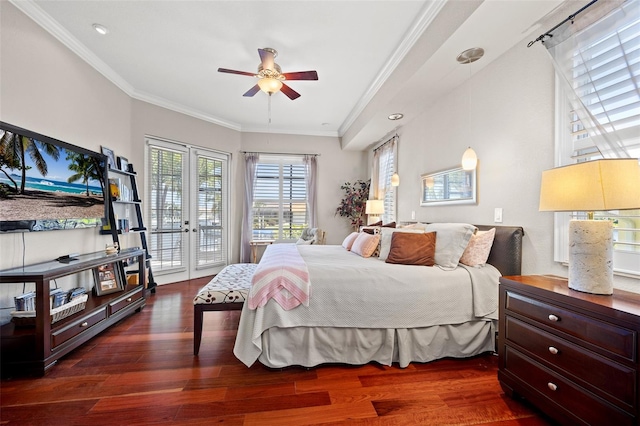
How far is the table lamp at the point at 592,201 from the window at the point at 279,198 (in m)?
4.51

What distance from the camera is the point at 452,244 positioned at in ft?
7.51

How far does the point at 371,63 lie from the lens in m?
3.05

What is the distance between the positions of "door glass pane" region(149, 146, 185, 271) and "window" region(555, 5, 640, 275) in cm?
493

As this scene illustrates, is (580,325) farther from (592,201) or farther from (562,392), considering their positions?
(592,201)

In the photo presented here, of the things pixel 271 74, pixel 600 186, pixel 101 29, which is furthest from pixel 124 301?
pixel 600 186

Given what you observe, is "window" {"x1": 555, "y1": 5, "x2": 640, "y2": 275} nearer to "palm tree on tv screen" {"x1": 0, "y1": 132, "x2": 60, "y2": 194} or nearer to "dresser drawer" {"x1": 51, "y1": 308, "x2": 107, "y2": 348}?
"dresser drawer" {"x1": 51, "y1": 308, "x2": 107, "y2": 348}

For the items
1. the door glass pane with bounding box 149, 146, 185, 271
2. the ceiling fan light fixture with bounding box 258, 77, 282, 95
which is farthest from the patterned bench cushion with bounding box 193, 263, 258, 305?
the door glass pane with bounding box 149, 146, 185, 271

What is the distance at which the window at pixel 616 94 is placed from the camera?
1468 millimetres

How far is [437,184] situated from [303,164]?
309 centimetres

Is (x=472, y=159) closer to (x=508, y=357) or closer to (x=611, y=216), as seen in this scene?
(x=611, y=216)

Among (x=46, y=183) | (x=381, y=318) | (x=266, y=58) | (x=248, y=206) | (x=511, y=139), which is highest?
(x=266, y=58)

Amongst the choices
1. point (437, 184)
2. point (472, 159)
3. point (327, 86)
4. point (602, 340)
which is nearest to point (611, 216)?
point (602, 340)

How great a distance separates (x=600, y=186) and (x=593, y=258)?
15.1 inches

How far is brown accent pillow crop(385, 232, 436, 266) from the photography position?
90.1 inches
